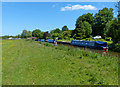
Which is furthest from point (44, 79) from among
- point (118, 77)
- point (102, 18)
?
point (102, 18)

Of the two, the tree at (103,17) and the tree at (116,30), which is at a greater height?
the tree at (103,17)

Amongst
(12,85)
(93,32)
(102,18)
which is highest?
(102,18)

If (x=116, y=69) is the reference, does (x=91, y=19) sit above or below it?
above

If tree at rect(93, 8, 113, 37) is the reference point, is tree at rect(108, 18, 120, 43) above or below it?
below

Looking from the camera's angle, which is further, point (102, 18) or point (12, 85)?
point (102, 18)

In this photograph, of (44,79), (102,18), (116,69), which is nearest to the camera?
(44,79)

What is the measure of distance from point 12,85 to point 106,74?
6255 millimetres

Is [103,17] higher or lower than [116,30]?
higher

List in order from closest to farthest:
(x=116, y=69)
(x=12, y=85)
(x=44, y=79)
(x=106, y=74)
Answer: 1. (x=12, y=85)
2. (x=44, y=79)
3. (x=106, y=74)
4. (x=116, y=69)

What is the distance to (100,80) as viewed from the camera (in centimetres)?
762

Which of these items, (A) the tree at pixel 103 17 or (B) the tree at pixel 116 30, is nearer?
(B) the tree at pixel 116 30

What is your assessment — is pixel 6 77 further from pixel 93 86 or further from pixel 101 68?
pixel 101 68

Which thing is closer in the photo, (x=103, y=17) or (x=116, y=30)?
(x=116, y=30)

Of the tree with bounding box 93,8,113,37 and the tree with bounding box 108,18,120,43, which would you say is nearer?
the tree with bounding box 108,18,120,43
